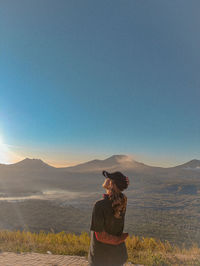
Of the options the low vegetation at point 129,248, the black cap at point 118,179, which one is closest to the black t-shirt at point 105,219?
the black cap at point 118,179

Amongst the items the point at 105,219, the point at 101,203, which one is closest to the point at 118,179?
the point at 101,203

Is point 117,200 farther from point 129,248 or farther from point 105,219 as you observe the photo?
point 129,248

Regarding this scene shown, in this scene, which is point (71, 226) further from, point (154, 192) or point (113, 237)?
point (154, 192)

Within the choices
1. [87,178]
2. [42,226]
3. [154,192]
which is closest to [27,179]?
[87,178]

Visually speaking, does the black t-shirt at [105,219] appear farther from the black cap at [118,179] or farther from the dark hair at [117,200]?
the black cap at [118,179]

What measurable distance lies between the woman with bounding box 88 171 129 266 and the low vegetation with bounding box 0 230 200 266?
3.23m

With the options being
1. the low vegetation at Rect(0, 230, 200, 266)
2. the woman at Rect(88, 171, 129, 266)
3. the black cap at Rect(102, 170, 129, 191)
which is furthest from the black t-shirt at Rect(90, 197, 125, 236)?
the low vegetation at Rect(0, 230, 200, 266)

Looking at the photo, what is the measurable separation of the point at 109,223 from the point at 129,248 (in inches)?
200

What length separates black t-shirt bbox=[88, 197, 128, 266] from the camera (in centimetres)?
331

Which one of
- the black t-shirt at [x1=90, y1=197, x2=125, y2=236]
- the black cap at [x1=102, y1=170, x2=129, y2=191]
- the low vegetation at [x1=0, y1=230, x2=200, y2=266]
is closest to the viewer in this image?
the black t-shirt at [x1=90, y1=197, x2=125, y2=236]

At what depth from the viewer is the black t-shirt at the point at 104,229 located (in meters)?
3.31

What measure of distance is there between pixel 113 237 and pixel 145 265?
3345 mm

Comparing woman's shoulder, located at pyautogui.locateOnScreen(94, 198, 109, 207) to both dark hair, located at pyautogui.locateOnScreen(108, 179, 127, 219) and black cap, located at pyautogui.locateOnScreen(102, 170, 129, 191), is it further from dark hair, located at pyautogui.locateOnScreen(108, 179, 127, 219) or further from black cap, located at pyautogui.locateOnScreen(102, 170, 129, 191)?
Answer: black cap, located at pyautogui.locateOnScreen(102, 170, 129, 191)

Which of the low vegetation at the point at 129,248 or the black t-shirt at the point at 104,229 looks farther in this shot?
the low vegetation at the point at 129,248
